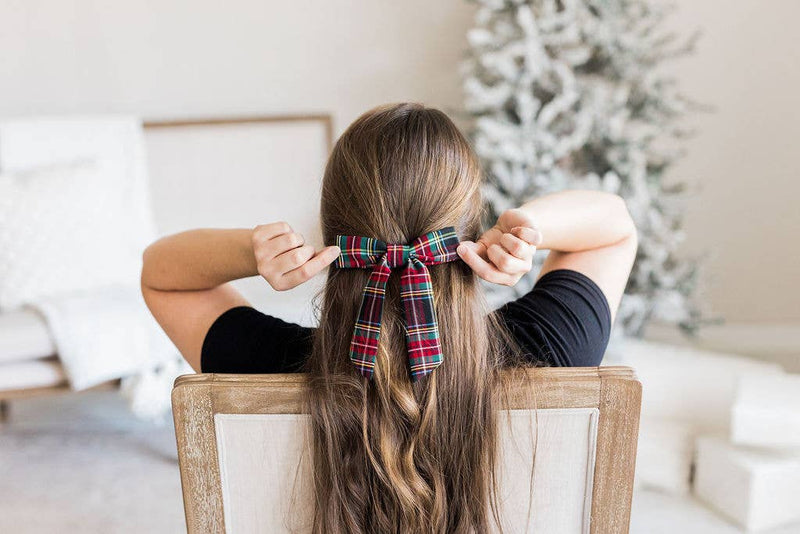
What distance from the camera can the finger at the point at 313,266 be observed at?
661 mm

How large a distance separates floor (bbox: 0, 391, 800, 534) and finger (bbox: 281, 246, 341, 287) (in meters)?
1.33

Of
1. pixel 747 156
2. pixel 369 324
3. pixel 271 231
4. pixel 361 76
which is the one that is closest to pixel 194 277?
pixel 271 231

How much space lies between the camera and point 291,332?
798 mm

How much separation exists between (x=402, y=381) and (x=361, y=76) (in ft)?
7.60

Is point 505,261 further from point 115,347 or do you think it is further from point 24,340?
point 24,340

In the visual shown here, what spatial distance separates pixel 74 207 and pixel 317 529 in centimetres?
190

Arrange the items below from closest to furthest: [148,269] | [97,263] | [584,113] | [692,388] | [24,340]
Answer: [148,269] → [24,340] → [692,388] → [584,113] → [97,263]

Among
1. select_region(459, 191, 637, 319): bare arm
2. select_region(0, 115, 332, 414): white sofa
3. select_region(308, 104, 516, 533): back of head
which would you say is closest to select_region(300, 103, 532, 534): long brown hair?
select_region(308, 104, 516, 533): back of head

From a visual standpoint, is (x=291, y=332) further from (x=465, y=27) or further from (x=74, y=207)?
(x=465, y=27)

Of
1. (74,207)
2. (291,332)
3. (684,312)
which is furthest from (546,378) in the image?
(74,207)

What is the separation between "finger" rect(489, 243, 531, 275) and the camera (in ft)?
2.23

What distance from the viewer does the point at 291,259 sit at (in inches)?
27.0

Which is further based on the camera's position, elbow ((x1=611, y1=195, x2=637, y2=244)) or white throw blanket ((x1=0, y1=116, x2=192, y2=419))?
white throw blanket ((x1=0, y1=116, x2=192, y2=419))

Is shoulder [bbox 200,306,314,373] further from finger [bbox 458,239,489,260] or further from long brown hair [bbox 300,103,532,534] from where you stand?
finger [bbox 458,239,489,260]
